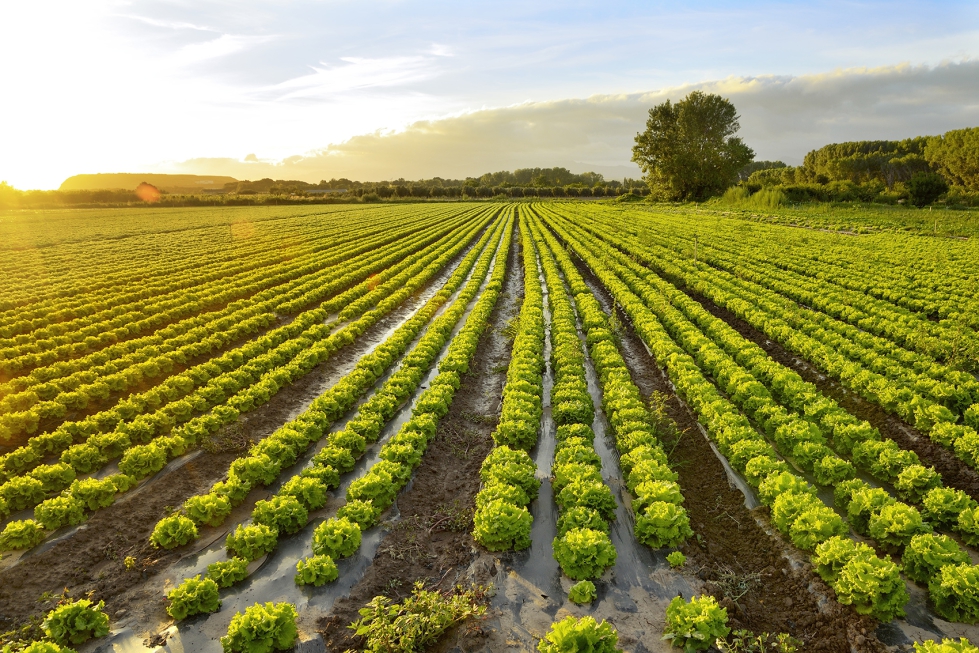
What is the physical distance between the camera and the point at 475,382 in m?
13.6

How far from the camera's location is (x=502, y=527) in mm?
7312

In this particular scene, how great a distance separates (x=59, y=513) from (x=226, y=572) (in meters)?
3.47

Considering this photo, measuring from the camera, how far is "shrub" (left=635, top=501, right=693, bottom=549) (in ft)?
23.8

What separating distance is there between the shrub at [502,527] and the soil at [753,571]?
244 cm

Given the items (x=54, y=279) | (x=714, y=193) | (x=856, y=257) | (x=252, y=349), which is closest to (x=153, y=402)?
(x=252, y=349)

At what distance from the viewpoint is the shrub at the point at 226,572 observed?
6.80 meters

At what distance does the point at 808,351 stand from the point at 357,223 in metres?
55.5

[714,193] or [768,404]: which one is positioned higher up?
[714,193]

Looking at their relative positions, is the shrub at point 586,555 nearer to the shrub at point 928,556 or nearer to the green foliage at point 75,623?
the shrub at point 928,556

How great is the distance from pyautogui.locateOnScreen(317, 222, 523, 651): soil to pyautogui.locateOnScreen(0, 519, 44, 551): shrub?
5.05m

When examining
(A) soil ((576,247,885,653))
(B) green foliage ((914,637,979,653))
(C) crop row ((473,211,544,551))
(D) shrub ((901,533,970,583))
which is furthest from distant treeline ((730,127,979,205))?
(B) green foliage ((914,637,979,653))

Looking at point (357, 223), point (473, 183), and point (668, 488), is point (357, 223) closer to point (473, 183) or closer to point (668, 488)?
point (668, 488)

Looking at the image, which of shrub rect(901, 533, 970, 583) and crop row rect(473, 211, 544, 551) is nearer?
shrub rect(901, 533, 970, 583)

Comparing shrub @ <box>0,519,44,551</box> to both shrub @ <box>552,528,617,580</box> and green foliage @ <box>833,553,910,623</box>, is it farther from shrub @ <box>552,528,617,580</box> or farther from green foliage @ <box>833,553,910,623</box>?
green foliage @ <box>833,553,910,623</box>
